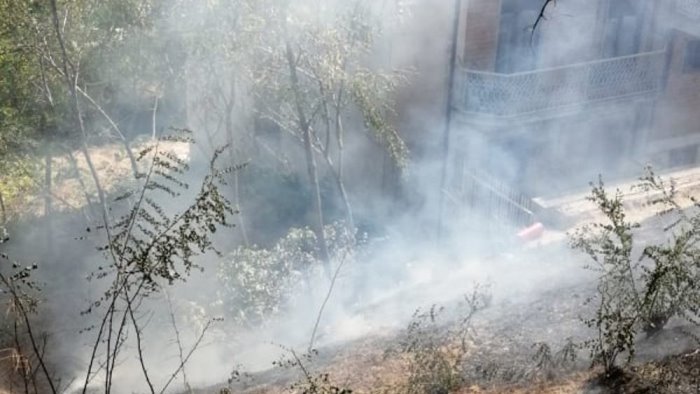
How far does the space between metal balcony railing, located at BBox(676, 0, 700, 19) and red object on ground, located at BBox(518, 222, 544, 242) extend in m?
5.14

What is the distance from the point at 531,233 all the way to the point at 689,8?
545cm

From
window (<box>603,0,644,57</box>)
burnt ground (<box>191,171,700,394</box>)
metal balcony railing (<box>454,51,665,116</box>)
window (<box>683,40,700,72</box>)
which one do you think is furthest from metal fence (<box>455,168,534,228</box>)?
window (<box>683,40,700,72</box>)

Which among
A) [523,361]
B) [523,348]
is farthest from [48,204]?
[523,361]

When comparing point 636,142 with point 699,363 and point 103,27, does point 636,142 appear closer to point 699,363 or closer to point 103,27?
point 699,363

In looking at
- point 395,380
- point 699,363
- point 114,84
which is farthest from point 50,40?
point 699,363

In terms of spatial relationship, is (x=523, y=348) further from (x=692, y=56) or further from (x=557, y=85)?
(x=692, y=56)

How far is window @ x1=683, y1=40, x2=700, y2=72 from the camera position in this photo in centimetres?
1334

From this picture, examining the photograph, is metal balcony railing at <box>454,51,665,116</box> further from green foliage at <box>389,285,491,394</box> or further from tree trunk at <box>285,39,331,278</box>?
green foliage at <box>389,285,491,394</box>

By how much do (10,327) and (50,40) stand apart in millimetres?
3945

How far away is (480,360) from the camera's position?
641 centimetres

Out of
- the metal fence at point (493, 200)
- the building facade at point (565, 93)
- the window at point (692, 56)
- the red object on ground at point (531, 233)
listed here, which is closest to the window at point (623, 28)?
the building facade at point (565, 93)

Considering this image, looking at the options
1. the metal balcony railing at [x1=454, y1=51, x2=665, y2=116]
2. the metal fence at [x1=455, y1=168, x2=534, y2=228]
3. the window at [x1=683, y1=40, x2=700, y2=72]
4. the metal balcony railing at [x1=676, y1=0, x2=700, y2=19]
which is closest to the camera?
the metal fence at [x1=455, y1=168, x2=534, y2=228]

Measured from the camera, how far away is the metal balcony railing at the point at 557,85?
11.5 metres

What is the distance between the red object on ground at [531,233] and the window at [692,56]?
5.83 metres
